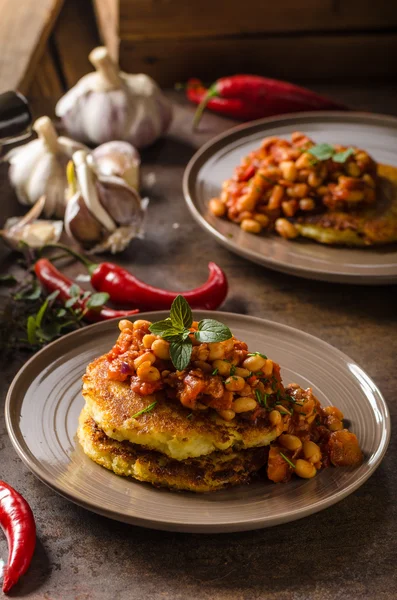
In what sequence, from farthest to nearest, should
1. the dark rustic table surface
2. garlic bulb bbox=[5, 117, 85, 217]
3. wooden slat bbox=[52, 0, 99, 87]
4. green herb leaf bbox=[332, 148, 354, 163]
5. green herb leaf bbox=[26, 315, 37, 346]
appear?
wooden slat bbox=[52, 0, 99, 87] → garlic bulb bbox=[5, 117, 85, 217] → green herb leaf bbox=[332, 148, 354, 163] → green herb leaf bbox=[26, 315, 37, 346] → the dark rustic table surface

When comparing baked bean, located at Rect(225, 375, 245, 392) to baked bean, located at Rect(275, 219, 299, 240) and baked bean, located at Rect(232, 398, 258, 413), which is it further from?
baked bean, located at Rect(275, 219, 299, 240)

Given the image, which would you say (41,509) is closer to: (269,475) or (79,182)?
(269,475)

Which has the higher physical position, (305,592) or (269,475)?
(269,475)

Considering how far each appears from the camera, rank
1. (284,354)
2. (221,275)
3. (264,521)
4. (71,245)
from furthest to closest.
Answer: (71,245) → (221,275) → (284,354) → (264,521)

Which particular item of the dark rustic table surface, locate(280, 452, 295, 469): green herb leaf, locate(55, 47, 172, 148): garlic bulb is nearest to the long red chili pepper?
the dark rustic table surface

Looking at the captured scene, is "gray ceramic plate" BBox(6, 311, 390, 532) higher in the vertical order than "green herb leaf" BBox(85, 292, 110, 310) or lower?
higher

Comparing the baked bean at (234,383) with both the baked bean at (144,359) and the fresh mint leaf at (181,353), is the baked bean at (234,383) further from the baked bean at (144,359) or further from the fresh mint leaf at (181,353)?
the baked bean at (144,359)

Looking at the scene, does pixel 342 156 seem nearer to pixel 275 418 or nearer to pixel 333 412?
pixel 333 412

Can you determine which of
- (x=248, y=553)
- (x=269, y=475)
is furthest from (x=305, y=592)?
(x=269, y=475)
